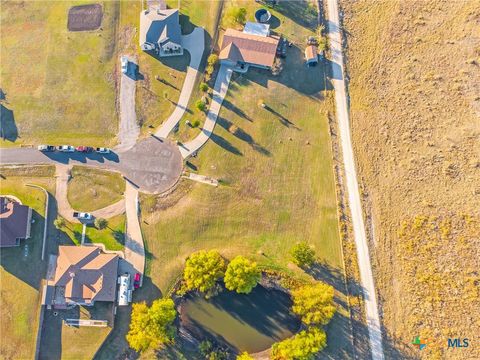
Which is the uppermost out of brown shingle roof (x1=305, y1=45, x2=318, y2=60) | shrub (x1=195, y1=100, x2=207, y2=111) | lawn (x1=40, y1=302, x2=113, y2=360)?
brown shingle roof (x1=305, y1=45, x2=318, y2=60)

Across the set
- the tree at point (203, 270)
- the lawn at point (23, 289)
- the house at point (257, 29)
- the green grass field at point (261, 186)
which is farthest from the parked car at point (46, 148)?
the house at point (257, 29)

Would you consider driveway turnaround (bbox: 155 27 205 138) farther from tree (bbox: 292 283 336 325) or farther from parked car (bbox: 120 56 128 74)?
tree (bbox: 292 283 336 325)

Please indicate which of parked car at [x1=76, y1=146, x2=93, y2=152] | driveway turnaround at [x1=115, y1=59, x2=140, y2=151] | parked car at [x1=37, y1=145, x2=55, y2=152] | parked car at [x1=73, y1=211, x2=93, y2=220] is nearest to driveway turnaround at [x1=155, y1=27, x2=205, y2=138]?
driveway turnaround at [x1=115, y1=59, x2=140, y2=151]

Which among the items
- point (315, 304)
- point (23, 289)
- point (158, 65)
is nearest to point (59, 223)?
point (23, 289)

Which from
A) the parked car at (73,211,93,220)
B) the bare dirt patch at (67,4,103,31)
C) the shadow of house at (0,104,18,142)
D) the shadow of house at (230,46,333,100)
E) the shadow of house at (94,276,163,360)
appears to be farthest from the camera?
the bare dirt patch at (67,4,103,31)

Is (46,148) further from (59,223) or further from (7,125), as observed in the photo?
(59,223)

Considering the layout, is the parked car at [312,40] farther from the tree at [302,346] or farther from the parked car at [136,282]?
the parked car at [136,282]
